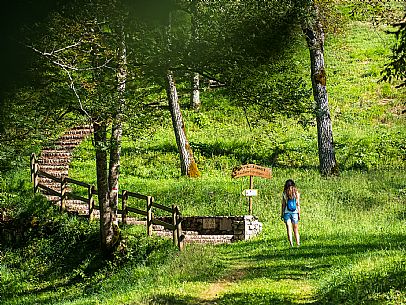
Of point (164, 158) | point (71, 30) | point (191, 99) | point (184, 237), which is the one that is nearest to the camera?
point (71, 30)

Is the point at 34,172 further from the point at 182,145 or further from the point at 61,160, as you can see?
the point at 182,145

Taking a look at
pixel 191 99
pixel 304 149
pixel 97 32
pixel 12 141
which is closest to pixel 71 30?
pixel 97 32

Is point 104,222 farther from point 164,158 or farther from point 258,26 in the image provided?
point 164,158

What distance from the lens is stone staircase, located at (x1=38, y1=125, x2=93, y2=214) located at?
2145cm

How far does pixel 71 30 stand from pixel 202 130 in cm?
1761

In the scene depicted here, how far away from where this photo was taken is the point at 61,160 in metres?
26.5

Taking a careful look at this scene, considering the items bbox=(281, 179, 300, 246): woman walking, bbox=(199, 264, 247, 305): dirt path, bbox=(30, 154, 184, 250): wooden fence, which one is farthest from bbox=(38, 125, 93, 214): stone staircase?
bbox=(199, 264, 247, 305): dirt path

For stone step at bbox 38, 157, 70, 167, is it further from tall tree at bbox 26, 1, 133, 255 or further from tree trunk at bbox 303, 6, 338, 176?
tall tree at bbox 26, 1, 133, 255

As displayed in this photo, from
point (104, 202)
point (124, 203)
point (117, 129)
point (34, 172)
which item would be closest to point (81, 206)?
point (34, 172)

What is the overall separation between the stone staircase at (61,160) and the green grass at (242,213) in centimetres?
48

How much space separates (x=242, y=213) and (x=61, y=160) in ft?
32.5

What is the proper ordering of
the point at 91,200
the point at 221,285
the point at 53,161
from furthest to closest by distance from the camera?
the point at 53,161
the point at 91,200
the point at 221,285

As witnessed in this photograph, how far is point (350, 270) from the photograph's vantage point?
11391 millimetres

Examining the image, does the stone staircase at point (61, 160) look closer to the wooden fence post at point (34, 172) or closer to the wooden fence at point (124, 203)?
the wooden fence at point (124, 203)
